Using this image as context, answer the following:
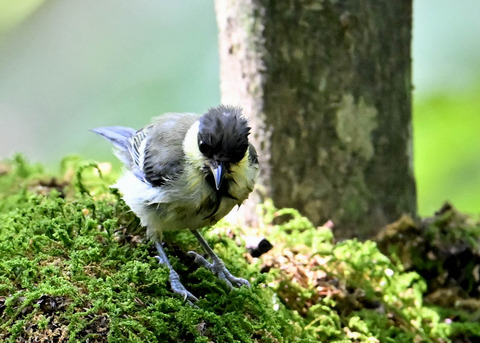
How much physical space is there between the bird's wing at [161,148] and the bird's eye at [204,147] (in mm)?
132

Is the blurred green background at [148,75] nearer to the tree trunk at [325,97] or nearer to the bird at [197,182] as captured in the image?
the tree trunk at [325,97]

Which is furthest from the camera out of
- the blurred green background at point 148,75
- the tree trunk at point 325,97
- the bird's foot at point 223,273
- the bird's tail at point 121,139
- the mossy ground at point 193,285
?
the blurred green background at point 148,75

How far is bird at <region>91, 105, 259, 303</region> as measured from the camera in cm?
242

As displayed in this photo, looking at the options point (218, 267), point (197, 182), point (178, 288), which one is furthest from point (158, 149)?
point (178, 288)

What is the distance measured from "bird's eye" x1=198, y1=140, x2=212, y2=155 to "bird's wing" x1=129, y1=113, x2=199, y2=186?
13 centimetres

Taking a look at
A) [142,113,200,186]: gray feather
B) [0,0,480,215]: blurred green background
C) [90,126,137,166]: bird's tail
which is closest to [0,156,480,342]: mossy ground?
[90,126,137,166]: bird's tail

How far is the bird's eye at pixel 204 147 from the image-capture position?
2.43 meters

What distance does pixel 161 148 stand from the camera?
2.74 metres

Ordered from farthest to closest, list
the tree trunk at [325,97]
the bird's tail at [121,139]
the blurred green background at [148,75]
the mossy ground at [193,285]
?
the blurred green background at [148,75] → the tree trunk at [325,97] → the bird's tail at [121,139] → the mossy ground at [193,285]

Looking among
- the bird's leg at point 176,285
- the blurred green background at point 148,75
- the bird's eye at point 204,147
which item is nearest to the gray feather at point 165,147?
the bird's eye at point 204,147

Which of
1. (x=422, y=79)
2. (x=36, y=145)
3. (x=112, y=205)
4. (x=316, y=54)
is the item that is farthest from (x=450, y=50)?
(x=36, y=145)

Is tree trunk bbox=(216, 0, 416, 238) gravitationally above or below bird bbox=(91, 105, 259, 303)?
above

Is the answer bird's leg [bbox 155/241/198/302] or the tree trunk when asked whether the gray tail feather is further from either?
bird's leg [bbox 155/241/198/302]

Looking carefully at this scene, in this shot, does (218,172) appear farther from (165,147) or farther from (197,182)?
(165,147)
